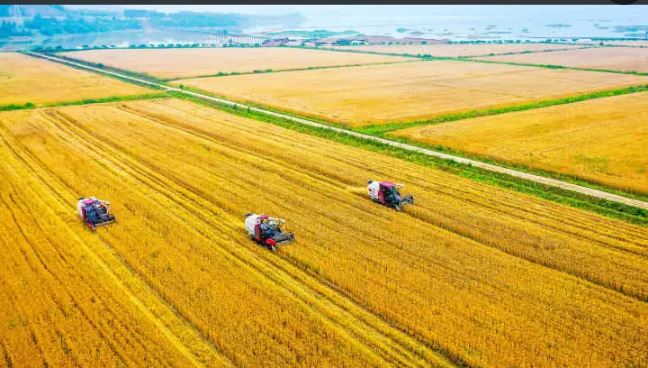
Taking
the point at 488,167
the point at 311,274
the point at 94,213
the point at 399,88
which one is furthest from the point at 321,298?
the point at 399,88

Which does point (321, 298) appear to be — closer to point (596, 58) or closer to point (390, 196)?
point (390, 196)

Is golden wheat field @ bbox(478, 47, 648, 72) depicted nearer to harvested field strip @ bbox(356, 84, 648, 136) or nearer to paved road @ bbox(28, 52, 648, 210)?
harvested field strip @ bbox(356, 84, 648, 136)

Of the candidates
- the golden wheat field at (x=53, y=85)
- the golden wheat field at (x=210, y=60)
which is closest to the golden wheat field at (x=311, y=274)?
the golden wheat field at (x=53, y=85)

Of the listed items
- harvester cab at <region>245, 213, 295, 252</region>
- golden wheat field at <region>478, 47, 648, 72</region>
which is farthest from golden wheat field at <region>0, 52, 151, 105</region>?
golden wheat field at <region>478, 47, 648, 72</region>

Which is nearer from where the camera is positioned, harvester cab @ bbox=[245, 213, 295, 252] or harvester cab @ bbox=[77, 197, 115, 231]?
harvester cab @ bbox=[245, 213, 295, 252]

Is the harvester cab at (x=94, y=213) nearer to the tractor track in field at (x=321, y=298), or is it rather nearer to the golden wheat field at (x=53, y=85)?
the tractor track in field at (x=321, y=298)

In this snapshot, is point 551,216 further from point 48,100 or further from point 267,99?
point 48,100

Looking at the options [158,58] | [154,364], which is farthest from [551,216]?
[158,58]

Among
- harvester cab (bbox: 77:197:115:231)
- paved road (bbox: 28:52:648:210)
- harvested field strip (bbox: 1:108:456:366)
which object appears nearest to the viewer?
harvested field strip (bbox: 1:108:456:366)
